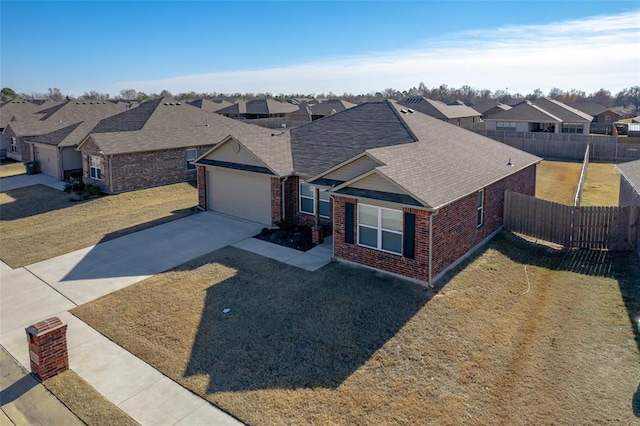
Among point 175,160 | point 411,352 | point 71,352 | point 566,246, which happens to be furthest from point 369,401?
point 175,160

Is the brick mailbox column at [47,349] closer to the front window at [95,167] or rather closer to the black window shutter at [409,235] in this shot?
the black window shutter at [409,235]

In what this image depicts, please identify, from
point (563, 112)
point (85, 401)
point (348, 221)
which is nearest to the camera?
point (85, 401)

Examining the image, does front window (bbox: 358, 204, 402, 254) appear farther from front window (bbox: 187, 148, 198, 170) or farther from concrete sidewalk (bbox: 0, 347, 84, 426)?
front window (bbox: 187, 148, 198, 170)

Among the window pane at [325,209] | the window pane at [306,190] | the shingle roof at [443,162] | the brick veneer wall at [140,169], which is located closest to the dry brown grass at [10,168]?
the brick veneer wall at [140,169]

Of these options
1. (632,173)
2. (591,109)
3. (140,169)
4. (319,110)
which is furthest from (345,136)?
(591,109)

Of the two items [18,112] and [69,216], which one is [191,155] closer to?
[69,216]

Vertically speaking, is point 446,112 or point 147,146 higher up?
point 446,112

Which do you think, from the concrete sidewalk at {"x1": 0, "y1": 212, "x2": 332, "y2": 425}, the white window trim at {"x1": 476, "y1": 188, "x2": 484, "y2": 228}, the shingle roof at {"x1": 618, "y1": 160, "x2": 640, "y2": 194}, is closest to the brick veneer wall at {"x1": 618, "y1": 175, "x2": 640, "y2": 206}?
the shingle roof at {"x1": 618, "y1": 160, "x2": 640, "y2": 194}
